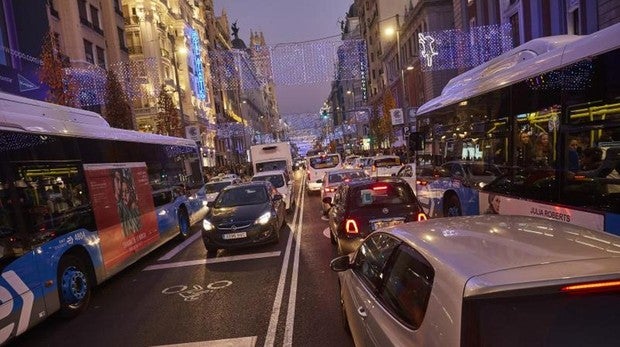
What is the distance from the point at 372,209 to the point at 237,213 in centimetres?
410

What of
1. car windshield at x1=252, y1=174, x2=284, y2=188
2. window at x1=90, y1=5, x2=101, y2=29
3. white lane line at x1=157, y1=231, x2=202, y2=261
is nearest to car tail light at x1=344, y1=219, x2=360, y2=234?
white lane line at x1=157, y1=231, x2=202, y2=261

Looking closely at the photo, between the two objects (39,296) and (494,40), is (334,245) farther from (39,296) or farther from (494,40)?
(494,40)

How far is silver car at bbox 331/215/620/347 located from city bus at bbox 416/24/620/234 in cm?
246

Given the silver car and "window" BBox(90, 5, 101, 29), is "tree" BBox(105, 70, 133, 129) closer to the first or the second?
"window" BBox(90, 5, 101, 29)

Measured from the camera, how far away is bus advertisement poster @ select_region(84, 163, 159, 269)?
9.08m

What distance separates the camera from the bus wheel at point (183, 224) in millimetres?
14421

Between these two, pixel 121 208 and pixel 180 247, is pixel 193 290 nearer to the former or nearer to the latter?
pixel 121 208

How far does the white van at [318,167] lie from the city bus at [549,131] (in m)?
16.4

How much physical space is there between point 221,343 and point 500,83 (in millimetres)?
5745

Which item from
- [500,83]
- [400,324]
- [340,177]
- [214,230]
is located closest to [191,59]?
[340,177]

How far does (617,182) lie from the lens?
512 cm

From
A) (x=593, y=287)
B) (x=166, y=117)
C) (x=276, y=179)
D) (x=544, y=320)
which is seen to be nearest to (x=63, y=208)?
(x=544, y=320)

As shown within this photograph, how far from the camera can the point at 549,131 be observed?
251 inches

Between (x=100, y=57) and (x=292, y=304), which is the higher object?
(x=100, y=57)
